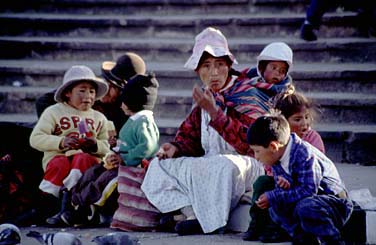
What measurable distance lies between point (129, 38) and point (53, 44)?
0.73 metres

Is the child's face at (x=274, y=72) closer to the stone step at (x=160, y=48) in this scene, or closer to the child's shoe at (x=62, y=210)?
the child's shoe at (x=62, y=210)

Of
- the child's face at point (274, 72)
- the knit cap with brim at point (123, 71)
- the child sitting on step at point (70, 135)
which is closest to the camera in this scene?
the child's face at point (274, 72)

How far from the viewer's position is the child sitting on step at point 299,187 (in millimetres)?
5359

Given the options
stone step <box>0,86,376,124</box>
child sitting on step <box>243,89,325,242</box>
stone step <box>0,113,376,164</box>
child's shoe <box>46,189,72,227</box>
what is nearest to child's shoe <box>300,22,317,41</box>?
stone step <box>0,86,376,124</box>

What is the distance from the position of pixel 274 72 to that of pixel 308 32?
230cm

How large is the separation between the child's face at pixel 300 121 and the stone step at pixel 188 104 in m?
2.08

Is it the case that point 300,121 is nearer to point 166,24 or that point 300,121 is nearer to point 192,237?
point 192,237

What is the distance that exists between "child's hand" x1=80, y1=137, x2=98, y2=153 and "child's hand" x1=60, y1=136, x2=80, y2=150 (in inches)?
1.4

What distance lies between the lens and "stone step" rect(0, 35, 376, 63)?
8.61m

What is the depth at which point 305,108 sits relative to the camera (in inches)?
231

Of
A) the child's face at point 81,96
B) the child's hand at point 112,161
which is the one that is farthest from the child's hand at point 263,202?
the child's face at point 81,96

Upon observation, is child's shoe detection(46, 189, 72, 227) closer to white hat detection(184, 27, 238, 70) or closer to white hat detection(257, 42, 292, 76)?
white hat detection(184, 27, 238, 70)

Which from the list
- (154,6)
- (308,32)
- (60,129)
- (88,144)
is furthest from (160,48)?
(88,144)

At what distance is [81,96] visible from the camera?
22.7ft
